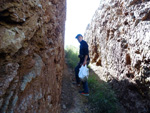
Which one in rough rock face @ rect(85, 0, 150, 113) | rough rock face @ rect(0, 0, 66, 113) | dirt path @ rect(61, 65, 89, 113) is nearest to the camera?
rough rock face @ rect(0, 0, 66, 113)

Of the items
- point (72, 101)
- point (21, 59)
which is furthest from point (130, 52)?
point (21, 59)

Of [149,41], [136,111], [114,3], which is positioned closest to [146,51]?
[149,41]

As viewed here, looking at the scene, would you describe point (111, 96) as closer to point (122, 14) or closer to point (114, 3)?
point (122, 14)

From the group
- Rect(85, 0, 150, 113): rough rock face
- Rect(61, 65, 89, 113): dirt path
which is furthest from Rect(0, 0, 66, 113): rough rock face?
Rect(85, 0, 150, 113): rough rock face

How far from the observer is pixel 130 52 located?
10.4ft

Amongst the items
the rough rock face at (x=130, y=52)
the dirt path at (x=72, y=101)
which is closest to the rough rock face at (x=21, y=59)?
the dirt path at (x=72, y=101)

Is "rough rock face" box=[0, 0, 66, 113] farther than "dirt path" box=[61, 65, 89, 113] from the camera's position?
No

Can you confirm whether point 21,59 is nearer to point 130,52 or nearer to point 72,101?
point 72,101

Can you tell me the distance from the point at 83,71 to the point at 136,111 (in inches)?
61.8

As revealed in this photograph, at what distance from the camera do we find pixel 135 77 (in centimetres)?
288

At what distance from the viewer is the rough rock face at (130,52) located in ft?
8.44

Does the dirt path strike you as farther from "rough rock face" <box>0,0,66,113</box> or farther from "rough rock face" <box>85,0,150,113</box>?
"rough rock face" <box>0,0,66,113</box>

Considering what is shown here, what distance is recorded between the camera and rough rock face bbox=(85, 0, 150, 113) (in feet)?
8.44

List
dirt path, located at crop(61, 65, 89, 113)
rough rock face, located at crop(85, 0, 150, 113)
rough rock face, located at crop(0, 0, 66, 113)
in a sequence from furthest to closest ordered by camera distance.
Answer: dirt path, located at crop(61, 65, 89, 113) → rough rock face, located at crop(85, 0, 150, 113) → rough rock face, located at crop(0, 0, 66, 113)
